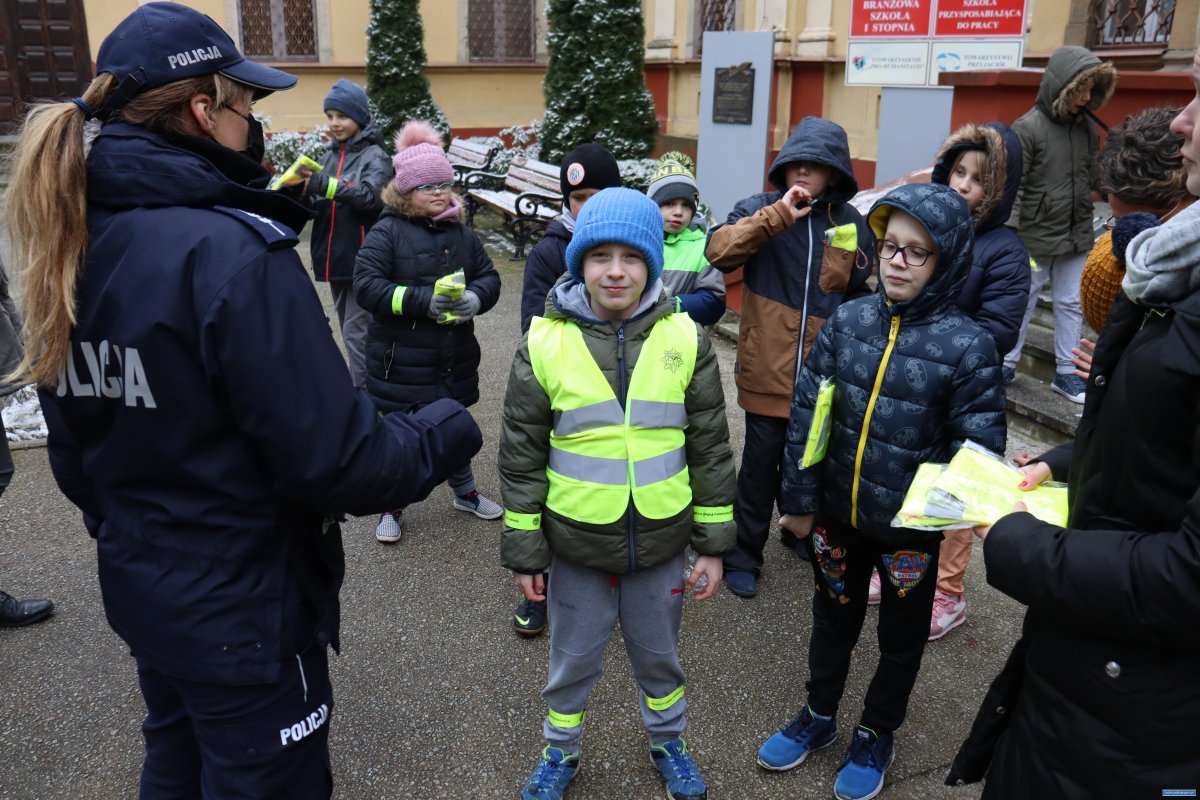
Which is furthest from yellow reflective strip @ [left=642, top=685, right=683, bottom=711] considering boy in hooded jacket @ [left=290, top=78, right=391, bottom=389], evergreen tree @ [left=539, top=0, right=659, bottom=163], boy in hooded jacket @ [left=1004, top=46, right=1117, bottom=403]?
evergreen tree @ [left=539, top=0, right=659, bottom=163]

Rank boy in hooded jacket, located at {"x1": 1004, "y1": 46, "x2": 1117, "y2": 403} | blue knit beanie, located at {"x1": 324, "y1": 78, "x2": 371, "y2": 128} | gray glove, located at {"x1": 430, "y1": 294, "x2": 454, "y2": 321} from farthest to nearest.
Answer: blue knit beanie, located at {"x1": 324, "y1": 78, "x2": 371, "y2": 128} < boy in hooded jacket, located at {"x1": 1004, "y1": 46, "x2": 1117, "y2": 403} < gray glove, located at {"x1": 430, "y1": 294, "x2": 454, "y2": 321}

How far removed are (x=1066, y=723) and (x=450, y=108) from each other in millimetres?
17527

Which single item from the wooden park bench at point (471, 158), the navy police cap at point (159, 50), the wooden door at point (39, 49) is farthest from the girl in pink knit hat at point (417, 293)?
the wooden door at point (39, 49)

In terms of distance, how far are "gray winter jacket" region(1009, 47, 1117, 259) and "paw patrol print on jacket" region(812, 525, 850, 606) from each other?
137 inches

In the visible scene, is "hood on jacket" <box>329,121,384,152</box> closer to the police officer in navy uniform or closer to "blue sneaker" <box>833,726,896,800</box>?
the police officer in navy uniform

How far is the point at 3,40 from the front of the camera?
13781 mm

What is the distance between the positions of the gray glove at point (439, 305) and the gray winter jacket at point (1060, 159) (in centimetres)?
342

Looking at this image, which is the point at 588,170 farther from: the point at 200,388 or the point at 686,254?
the point at 200,388

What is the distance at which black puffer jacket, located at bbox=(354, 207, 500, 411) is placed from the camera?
3.94 metres

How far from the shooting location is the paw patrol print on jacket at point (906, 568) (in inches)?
99.5

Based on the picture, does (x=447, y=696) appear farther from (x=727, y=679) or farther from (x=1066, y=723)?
(x=1066, y=723)

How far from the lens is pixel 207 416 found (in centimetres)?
164

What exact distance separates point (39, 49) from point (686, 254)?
14.4 m

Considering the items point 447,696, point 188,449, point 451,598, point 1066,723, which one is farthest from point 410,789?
point 1066,723
